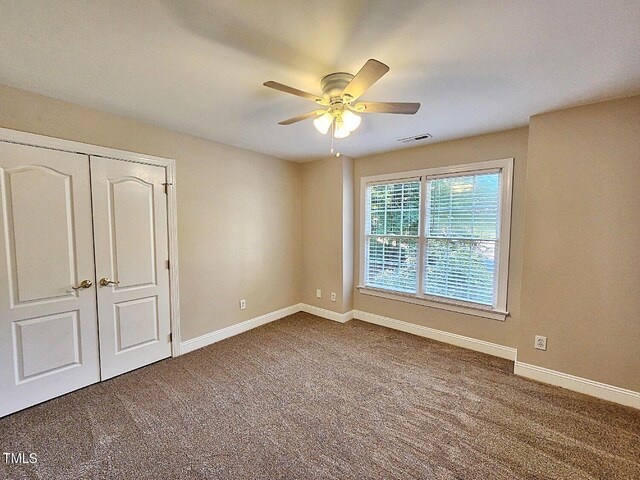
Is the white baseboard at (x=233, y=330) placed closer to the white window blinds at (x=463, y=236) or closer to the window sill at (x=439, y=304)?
the window sill at (x=439, y=304)

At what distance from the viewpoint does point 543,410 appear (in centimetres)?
214

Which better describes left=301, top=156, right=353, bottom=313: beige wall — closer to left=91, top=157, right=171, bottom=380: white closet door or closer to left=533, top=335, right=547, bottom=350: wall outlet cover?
left=91, top=157, right=171, bottom=380: white closet door

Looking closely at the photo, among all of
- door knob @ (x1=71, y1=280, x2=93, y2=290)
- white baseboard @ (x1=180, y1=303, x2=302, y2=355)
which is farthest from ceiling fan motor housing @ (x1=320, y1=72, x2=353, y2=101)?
white baseboard @ (x1=180, y1=303, x2=302, y2=355)

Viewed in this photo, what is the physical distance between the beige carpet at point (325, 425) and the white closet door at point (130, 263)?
0.87 ft

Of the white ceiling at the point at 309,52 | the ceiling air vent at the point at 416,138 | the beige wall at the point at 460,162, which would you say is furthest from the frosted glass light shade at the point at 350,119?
the beige wall at the point at 460,162

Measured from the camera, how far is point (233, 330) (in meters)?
3.60

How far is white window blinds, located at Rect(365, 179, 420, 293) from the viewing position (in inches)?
143

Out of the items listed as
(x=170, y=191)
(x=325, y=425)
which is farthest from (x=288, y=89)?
(x=325, y=425)

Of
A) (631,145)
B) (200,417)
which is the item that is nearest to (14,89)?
(200,417)

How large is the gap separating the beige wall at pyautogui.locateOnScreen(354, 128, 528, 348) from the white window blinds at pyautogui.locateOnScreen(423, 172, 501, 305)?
0.18m

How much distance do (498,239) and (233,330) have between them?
333 cm

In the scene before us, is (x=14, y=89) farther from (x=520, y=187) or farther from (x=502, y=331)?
(x=502, y=331)

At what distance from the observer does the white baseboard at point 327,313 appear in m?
4.10

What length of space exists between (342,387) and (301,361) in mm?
615
